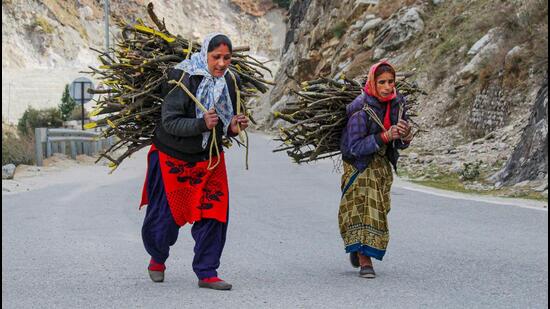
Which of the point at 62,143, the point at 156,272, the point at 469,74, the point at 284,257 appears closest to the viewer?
the point at 156,272

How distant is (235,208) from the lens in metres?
11.6

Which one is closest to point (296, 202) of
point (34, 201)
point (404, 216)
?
point (404, 216)

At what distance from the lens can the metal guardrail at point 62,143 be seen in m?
19.7

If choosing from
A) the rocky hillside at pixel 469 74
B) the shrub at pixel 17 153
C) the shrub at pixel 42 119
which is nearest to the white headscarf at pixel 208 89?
the rocky hillside at pixel 469 74

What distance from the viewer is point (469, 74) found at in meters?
24.7

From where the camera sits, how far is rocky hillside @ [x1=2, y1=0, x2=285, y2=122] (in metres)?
67.8

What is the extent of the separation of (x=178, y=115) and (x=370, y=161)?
1604 millimetres

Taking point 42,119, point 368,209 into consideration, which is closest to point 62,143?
point 42,119

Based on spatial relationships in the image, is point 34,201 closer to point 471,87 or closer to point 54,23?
point 471,87

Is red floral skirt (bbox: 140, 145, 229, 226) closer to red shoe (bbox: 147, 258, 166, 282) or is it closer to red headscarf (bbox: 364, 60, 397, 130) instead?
red shoe (bbox: 147, 258, 166, 282)

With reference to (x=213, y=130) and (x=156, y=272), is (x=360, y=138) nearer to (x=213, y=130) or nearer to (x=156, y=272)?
(x=213, y=130)

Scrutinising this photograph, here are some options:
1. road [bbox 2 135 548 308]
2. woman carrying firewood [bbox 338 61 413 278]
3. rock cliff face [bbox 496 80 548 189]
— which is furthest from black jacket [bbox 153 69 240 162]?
rock cliff face [bbox 496 80 548 189]

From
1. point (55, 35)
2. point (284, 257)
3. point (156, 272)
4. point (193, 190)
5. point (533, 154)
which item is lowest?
point (284, 257)

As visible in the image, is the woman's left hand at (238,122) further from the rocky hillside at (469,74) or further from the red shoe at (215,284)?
the rocky hillside at (469,74)
